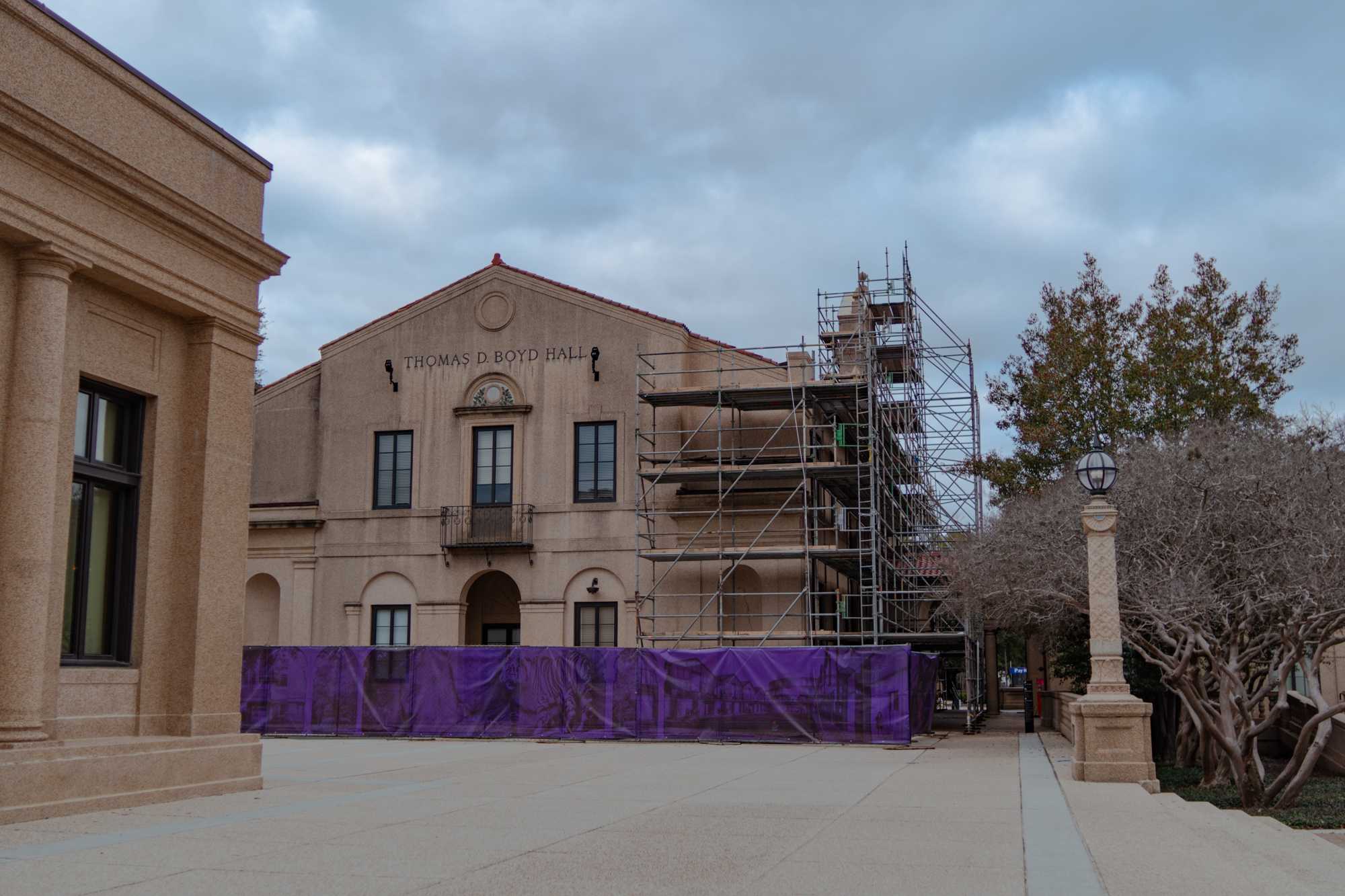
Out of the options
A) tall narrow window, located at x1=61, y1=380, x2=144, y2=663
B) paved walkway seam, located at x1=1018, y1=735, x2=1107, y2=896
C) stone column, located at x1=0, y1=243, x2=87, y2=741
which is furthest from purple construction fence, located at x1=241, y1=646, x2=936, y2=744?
stone column, located at x1=0, y1=243, x2=87, y2=741

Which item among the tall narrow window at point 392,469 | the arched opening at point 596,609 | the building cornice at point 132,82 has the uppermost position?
the building cornice at point 132,82

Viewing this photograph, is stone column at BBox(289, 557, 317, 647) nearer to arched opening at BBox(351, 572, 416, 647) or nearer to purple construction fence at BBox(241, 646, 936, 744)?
arched opening at BBox(351, 572, 416, 647)

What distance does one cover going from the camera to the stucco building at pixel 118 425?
11.3 metres

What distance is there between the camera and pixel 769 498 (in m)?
30.6

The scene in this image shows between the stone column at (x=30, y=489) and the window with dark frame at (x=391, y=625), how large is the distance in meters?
20.5

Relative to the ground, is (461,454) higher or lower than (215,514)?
higher

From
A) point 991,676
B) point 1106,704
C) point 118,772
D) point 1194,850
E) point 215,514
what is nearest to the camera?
point 1194,850

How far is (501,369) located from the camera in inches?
1271

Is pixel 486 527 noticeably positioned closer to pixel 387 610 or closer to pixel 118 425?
pixel 387 610

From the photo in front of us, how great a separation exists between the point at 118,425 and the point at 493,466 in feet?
61.3

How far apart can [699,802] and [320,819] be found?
12.9 ft

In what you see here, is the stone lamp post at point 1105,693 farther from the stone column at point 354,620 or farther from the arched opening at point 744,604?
the stone column at point 354,620

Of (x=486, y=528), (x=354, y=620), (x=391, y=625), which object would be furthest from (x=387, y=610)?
(x=486, y=528)

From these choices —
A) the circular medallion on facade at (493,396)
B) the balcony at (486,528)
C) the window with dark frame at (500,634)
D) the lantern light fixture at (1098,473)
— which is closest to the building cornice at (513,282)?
the circular medallion on facade at (493,396)
